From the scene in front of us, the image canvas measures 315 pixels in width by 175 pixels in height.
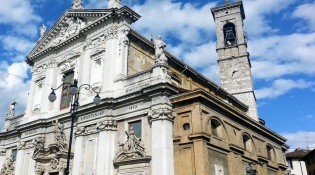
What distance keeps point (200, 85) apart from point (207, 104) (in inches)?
372

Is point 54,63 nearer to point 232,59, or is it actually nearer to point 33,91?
point 33,91

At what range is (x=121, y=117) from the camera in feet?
55.6

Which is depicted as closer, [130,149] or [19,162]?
[130,149]

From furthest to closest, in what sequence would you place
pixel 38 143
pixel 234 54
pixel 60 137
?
pixel 234 54
pixel 38 143
pixel 60 137

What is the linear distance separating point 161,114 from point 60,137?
24.3ft

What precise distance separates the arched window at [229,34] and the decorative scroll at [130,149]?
21880 millimetres

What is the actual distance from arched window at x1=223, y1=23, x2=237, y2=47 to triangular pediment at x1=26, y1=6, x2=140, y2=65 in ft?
56.8


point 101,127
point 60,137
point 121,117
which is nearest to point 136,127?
point 121,117

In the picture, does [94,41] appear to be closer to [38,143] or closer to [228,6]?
Answer: [38,143]

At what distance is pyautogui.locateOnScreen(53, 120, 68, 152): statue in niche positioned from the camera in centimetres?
1875

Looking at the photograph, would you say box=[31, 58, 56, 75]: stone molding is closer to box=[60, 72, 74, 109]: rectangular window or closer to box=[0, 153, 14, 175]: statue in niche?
box=[60, 72, 74, 109]: rectangular window

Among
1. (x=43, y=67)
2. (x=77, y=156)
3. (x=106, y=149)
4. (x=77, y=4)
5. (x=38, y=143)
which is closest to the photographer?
(x=106, y=149)

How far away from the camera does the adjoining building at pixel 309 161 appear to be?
3983cm

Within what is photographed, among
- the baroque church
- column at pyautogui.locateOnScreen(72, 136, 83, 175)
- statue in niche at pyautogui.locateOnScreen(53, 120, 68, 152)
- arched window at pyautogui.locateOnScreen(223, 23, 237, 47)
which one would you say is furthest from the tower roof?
column at pyautogui.locateOnScreen(72, 136, 83, 175)
